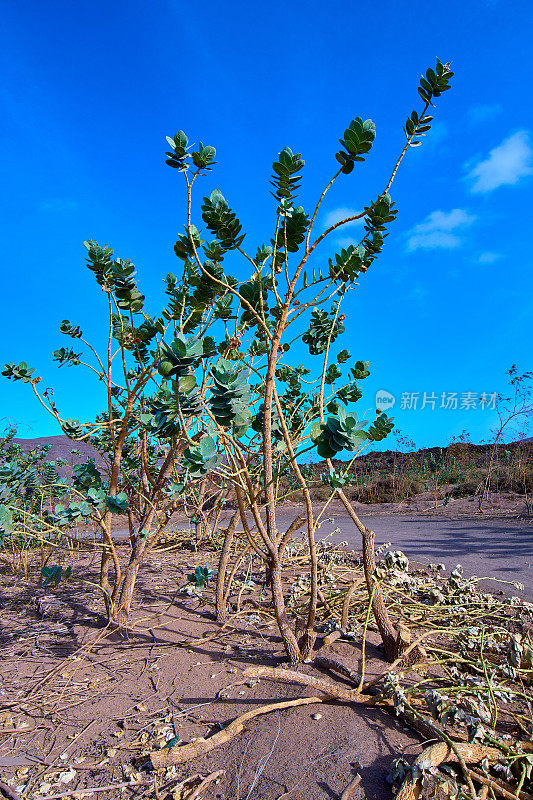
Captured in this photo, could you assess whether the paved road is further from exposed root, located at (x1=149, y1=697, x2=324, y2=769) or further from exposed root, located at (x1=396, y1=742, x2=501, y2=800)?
exposed root, located at (x1=149, y1=697, x2=324, y2=769)

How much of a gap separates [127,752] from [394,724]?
1.10 meters

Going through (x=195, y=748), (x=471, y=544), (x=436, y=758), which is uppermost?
(x=471, y=544)

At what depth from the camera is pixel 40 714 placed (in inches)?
89.2

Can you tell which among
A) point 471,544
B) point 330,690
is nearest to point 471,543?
point 471,544

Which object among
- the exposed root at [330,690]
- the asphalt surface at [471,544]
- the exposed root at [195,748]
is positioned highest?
the asphalt surface at [471,544]

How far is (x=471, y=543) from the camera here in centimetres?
616

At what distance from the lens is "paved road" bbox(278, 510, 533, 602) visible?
440cm

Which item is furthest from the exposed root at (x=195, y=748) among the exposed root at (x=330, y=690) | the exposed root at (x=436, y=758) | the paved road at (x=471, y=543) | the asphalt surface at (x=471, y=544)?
the paved road at (x=471, y=543)

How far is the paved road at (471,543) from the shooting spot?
4398 mm


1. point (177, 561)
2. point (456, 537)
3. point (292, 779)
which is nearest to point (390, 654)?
point (292, 779)

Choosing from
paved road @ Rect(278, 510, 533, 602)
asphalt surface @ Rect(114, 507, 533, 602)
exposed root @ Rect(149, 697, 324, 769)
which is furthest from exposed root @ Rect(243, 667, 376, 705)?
paved road @ Rect(278, 510, 533, 602)

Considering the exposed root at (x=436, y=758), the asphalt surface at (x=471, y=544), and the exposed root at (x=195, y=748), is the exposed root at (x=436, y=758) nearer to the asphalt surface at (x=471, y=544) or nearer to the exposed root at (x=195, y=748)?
the exposed root at (x=195, y=748)

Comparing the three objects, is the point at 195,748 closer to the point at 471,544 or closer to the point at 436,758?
the point at 436,758

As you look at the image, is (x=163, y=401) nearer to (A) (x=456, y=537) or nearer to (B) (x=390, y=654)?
(B) (x=390, y=654)
